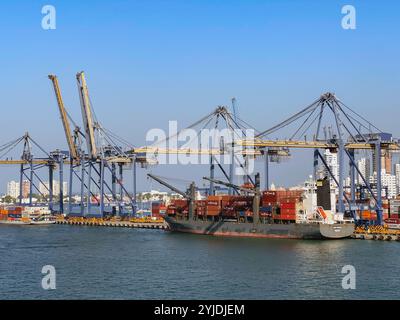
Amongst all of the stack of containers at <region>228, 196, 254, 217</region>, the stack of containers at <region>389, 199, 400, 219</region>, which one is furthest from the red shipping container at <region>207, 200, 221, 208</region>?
the stack of containers at <region>389, 199, 400, 219</region>

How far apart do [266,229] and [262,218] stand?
1.96 m

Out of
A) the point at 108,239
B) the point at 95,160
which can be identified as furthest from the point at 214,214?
the point at 95,160

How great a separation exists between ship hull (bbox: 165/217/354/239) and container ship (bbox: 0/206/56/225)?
32051mm

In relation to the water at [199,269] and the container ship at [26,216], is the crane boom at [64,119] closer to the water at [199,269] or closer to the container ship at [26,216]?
the container ship at [26,216]

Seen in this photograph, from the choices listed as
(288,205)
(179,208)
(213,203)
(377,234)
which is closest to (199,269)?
(288,205)

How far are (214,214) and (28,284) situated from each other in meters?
40.3

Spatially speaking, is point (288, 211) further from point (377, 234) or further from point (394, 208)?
point (394, 208)

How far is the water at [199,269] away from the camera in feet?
102

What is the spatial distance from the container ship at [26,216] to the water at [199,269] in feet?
129

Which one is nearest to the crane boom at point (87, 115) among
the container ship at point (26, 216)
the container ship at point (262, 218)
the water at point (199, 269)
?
the container ship at point (26, 216)

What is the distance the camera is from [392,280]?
3466cm

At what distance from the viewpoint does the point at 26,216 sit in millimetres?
100188

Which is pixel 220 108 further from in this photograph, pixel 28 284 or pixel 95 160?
pixel 28 284
